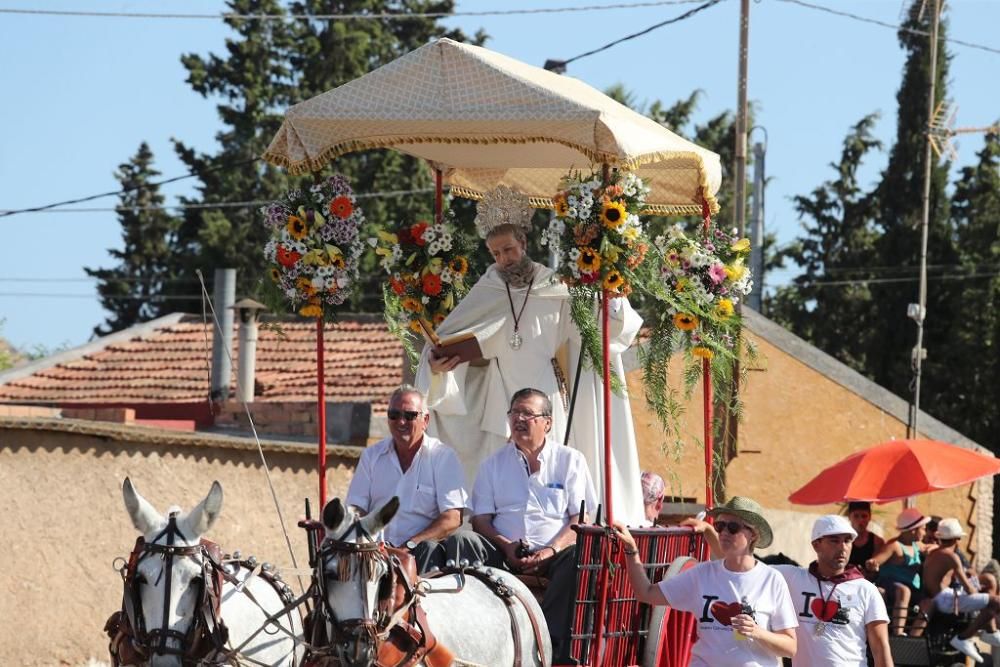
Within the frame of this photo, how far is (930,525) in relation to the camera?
1611 centimetres

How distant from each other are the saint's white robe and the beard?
0.03 m

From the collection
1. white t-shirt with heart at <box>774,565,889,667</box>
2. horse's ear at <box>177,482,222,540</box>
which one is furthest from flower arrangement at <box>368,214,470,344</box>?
horse's ear at <box>177,482,222,540</box>

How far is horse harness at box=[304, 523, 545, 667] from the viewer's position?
6.08m

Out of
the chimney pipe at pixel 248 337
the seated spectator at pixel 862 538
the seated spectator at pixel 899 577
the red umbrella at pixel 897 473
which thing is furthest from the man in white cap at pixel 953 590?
the chimney pipe at pixel 248 337

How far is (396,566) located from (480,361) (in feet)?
12.0

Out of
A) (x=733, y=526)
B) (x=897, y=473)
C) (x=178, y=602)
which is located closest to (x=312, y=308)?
(x=733, y=526)

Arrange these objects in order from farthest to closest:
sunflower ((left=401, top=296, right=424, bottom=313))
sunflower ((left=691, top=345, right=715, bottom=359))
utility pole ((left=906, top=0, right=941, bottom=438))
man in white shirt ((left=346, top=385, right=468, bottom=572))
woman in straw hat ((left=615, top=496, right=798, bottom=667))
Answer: utility pole ((left=906, top=0, right=941, bottom=438)) < sunflower ((left=401, top=296, right=424, bottom=313)) < sunflower ((left=691, top=345, right=715, bottom=359)) < man in white shirt ((left=346, top=385, right=468, bottom=572)) < woman in straw hat ((left=615, top=496, right=798, bottom=667))

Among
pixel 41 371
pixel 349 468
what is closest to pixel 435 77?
pixel 349 468

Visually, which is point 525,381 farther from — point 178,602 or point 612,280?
point 178,602

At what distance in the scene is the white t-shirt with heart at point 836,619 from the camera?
26.6ft

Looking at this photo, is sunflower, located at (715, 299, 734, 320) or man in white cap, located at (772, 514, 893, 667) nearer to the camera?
man in white cap, located at (772, 514, 893, 667)

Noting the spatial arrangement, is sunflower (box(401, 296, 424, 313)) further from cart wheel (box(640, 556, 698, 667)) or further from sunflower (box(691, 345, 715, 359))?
cart wheel (box(640, 556, 698, 667))

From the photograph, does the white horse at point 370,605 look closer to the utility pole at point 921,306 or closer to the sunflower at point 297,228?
the sunflower at point 297,228

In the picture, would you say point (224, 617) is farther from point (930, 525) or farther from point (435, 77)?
point (930, 525)
